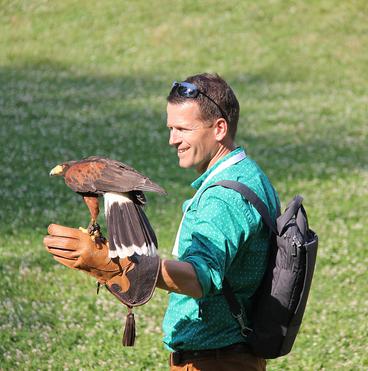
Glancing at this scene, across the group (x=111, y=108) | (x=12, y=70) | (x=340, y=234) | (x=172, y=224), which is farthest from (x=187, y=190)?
(x=12, y=70)

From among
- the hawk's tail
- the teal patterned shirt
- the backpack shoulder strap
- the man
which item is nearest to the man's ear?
the man

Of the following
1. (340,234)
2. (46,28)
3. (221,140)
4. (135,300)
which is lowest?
(340,234)

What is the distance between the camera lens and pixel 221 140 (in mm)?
4781

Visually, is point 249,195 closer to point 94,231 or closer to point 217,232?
point 217,232

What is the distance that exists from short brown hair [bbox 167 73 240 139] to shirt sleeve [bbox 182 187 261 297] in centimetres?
44

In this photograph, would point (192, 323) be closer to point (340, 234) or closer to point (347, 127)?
point (340, 234)

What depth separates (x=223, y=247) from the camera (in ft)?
14.0

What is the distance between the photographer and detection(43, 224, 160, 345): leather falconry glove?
4.06 m

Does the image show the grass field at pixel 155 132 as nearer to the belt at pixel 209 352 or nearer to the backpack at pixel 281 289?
the belt at pixel 209 352

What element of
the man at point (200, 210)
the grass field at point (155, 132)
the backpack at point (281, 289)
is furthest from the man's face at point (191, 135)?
the grass field at point (155, 132)

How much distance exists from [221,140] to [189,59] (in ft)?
76.0

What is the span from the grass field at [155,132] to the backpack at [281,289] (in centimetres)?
348

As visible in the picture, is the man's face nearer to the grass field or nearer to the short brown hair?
the short brown hair

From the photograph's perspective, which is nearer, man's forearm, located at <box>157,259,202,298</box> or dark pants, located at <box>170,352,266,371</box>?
man's forearm, located at <box>157,259,202,298</box>
